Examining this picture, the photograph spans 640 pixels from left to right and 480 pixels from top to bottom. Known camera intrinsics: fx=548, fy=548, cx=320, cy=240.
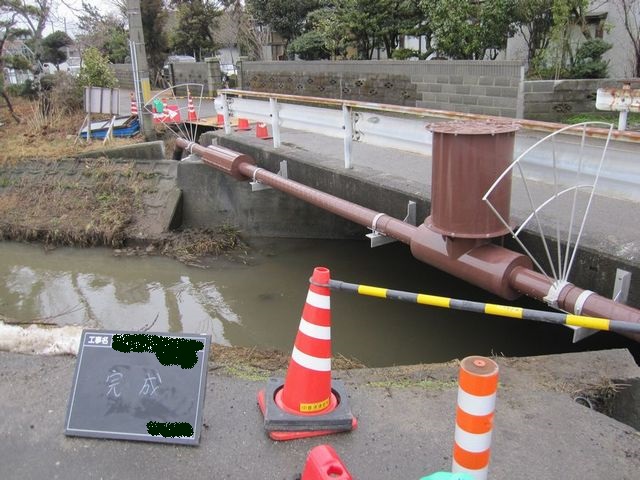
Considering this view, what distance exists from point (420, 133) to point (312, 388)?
3542mm

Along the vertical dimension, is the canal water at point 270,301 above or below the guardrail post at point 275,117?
below

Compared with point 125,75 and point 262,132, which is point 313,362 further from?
point 125,75

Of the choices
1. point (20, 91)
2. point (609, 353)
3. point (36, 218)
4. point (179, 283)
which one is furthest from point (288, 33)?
point (609, 353)

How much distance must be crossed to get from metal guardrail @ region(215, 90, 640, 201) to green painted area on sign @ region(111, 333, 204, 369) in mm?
2758

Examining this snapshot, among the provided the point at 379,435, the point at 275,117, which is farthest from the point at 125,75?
the point at 379,435

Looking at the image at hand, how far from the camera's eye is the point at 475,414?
2.41 metres

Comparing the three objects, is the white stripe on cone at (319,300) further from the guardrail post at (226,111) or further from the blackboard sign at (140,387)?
the guardrail post at (226,111)

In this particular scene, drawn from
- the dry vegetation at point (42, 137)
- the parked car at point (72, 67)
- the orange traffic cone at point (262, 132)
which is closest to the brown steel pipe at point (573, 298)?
the orange traffic cone at point (262, 132)

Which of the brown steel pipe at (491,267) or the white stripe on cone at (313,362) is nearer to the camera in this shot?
the white stripe on cone at (313,362)

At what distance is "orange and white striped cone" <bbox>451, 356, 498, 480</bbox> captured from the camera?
2361 mm

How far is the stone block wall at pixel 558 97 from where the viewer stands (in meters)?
11.1

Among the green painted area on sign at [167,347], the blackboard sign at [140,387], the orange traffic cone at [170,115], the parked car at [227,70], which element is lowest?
the blackboard sign at [140,387]

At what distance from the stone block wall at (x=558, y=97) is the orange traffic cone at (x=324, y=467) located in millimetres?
10390

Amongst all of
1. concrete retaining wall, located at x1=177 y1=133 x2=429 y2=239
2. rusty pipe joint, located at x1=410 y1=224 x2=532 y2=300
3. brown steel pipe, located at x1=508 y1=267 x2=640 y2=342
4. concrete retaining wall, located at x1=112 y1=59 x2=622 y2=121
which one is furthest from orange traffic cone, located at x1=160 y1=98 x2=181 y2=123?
brown steel pipe, located at x1=508 y1=267 x2=640 y2=342
